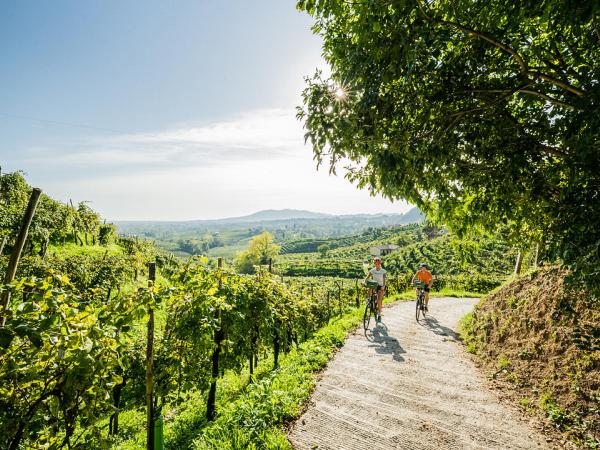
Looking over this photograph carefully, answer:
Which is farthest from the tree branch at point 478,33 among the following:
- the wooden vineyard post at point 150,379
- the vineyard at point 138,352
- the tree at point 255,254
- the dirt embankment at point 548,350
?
the tree at point 255,254

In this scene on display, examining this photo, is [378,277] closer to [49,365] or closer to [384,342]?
[384,342]

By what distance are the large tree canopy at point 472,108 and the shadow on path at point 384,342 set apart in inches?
174

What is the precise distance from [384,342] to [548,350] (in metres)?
4.01

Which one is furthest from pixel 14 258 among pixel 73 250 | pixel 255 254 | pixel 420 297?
pixel 255 254

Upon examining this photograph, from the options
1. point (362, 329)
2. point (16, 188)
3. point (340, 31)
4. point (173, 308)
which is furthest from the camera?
point (16, 188)

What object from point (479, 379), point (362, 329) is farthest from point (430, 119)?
point (362, 329)

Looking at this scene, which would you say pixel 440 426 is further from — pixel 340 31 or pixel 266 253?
pixel 266 253

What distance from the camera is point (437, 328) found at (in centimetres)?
1104

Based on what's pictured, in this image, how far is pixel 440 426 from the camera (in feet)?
16.6

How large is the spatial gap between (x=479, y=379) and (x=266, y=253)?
9649 cm

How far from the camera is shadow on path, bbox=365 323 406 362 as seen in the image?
8336 millimetres

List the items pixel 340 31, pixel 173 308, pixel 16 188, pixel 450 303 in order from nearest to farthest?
pixel 340 31 → pixel 173 308 → pixel 450 303 → pixel 16 188

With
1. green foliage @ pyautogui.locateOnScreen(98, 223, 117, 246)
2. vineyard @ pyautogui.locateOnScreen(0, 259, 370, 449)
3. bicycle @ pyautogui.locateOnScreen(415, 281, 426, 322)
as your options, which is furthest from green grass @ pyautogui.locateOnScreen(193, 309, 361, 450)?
green foliage @ pyautogui.locateOnScreen(98, 223, 117, 246)

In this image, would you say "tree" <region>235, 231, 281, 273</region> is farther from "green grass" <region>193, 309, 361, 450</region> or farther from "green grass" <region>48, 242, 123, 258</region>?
"green grass" <region>193, 309, 361, 450</region>
